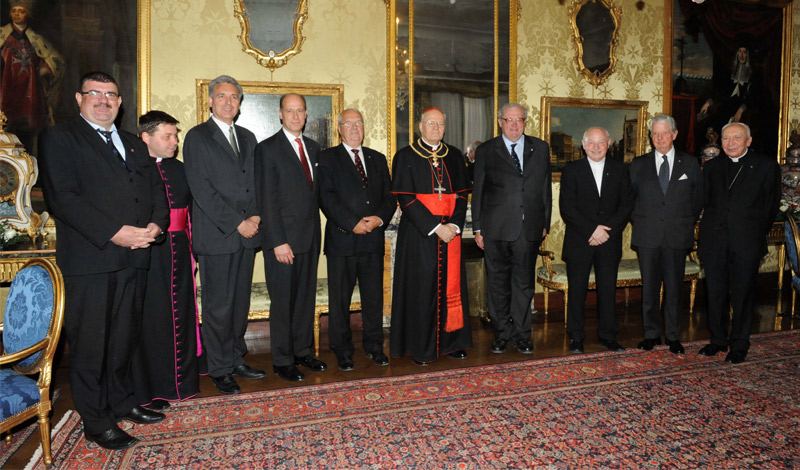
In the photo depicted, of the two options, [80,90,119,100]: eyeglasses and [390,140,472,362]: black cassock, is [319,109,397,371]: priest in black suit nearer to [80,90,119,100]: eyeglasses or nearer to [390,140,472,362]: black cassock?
[390,140,472,362]: black cassock

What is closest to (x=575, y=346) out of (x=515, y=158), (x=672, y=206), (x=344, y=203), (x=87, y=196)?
(x=672, y=206)

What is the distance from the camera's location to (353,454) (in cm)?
276

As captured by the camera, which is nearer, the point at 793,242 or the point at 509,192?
the point at 509,192

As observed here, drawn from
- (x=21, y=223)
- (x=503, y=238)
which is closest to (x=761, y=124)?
(x=503, y=238)

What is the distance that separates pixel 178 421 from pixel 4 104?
10.3 feet

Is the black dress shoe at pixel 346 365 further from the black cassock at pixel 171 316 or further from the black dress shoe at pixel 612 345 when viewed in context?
the black dress shoe at pixel 612 345

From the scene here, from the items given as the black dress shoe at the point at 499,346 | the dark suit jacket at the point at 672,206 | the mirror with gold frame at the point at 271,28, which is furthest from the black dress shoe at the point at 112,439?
the dark suit jacket at the point at 672,206

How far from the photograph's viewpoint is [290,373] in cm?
383

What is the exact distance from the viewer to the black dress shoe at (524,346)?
14.3 ft

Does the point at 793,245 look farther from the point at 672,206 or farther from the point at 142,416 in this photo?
the point at 142,416

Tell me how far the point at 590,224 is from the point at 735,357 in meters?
1.44

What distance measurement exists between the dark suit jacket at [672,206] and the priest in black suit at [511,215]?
76cm

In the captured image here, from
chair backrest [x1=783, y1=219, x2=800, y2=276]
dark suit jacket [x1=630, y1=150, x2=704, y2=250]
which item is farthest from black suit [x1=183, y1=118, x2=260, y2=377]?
chair backrest [x1=783, y1=219, x2=800, y2=276]

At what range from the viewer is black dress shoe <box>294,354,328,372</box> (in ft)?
13.2
